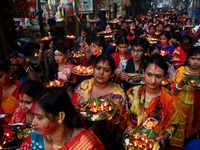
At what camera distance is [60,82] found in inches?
121

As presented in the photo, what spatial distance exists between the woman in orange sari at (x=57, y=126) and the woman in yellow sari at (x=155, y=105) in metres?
0.83

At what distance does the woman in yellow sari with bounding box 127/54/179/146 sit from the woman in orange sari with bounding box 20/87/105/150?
83cm

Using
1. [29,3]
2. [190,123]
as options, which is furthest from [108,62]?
[29,3]

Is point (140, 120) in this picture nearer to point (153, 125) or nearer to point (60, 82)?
point (153, 125)

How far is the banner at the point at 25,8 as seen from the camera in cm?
510

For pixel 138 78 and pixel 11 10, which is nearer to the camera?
pixel 138 78

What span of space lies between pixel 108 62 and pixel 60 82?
113 cm

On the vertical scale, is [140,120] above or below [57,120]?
below

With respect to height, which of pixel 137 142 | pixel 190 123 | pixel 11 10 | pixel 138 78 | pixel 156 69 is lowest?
pixel 190 123

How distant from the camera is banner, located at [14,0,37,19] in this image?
510 centimetres

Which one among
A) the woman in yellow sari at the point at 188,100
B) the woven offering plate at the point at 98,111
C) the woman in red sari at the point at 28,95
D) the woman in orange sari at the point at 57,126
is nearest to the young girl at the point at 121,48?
the woman in yellow sari at the point at 188,100

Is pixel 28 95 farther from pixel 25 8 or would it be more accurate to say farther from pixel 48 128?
pixel 25 8

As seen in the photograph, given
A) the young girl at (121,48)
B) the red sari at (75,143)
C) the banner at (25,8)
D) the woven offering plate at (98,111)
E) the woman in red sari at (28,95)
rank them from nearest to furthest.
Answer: the red sari at (75,143) → the woven offering plate at (98,111) → the woman in red sari at (28,95) → the young girl at (121,48) → the banner at (25,8)

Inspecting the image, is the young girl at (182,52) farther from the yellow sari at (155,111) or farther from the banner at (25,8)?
the banner at (25,8)
